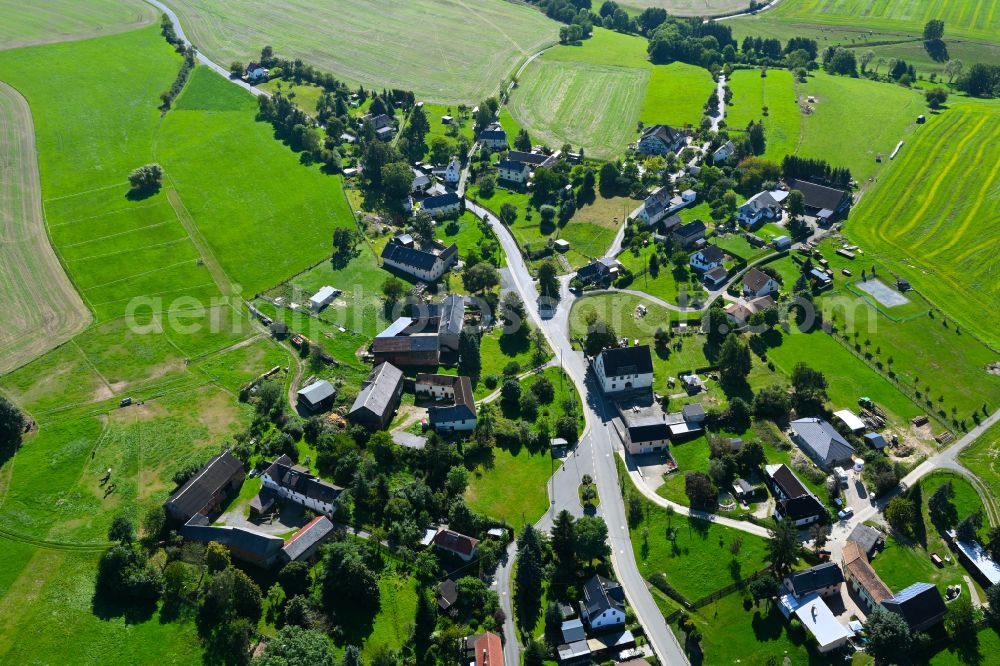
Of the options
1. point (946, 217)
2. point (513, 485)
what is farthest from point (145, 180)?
point (946, 217)

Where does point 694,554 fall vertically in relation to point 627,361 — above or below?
below

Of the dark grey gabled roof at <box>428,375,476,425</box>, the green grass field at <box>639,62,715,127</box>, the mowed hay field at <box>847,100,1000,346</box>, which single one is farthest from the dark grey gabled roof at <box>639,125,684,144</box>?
the dark grey gabled roof at <box>428,375,476,425</box>

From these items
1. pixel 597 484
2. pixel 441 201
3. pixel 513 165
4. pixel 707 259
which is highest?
pixel 513 165

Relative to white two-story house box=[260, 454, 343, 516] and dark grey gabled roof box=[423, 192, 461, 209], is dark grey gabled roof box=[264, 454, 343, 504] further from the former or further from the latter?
dark grey gabled roof box=[423, 192, 461, 209]

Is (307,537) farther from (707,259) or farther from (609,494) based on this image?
(707,259)

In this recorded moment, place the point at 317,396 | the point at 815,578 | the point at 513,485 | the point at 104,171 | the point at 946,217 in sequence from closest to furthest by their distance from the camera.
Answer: the point at 815,578 → the point at 513,485 → the point at 317,396 → the point at 946,217 → the point at 104,171

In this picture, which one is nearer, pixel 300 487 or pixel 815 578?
pixel 815 578
